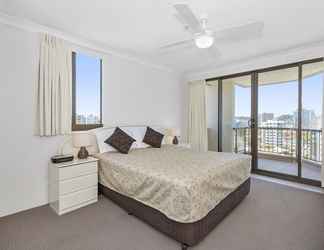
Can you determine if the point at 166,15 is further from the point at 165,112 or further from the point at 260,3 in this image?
the point at 165,112

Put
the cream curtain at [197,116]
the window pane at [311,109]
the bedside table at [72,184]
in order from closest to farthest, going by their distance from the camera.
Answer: the bedside table at [72,184], the window pane at [311,109], the cream curtain at [197,116]

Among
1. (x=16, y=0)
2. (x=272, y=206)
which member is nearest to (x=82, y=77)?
(x=16, y=0)

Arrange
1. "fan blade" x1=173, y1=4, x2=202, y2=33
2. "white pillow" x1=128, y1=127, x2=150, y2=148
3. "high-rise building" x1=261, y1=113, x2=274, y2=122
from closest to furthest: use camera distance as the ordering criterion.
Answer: "fan blade" x1=173, y1=4, x2=202, y2=33 < "white pillow" x1=128, y1=127, x2=150, y2=148 < "high-rise building" x1=261, y1=113, x2=274, y2=122

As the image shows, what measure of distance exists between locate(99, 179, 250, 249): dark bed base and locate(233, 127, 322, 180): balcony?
1.90 m

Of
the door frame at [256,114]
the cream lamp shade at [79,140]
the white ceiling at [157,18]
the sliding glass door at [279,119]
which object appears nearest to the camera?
the white ceiling at [157,18]

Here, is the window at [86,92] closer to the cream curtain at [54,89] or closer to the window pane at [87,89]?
the window pane at [87,89]

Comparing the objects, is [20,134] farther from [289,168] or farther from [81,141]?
[289,168]

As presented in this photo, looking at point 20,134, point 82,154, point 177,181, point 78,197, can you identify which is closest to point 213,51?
point 177,181

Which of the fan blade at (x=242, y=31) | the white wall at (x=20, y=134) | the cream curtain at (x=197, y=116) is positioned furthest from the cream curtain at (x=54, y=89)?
the cream curtain at (x=197, y=116)

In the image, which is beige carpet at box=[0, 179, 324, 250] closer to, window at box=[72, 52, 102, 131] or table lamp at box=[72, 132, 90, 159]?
table lamp at box=[72, 132, 90, 159]

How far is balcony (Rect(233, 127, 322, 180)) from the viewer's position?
3541 mm

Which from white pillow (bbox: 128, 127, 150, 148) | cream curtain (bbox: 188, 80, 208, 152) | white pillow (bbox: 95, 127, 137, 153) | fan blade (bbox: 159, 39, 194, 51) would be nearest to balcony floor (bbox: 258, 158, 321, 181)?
cream curtain (bbox: 188, 80, 208, 152)

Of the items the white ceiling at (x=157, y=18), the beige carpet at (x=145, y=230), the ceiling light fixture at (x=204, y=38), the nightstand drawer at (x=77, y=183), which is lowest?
the beige carpet at (x=145, y=230)

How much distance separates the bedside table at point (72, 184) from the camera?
87.9 inches
